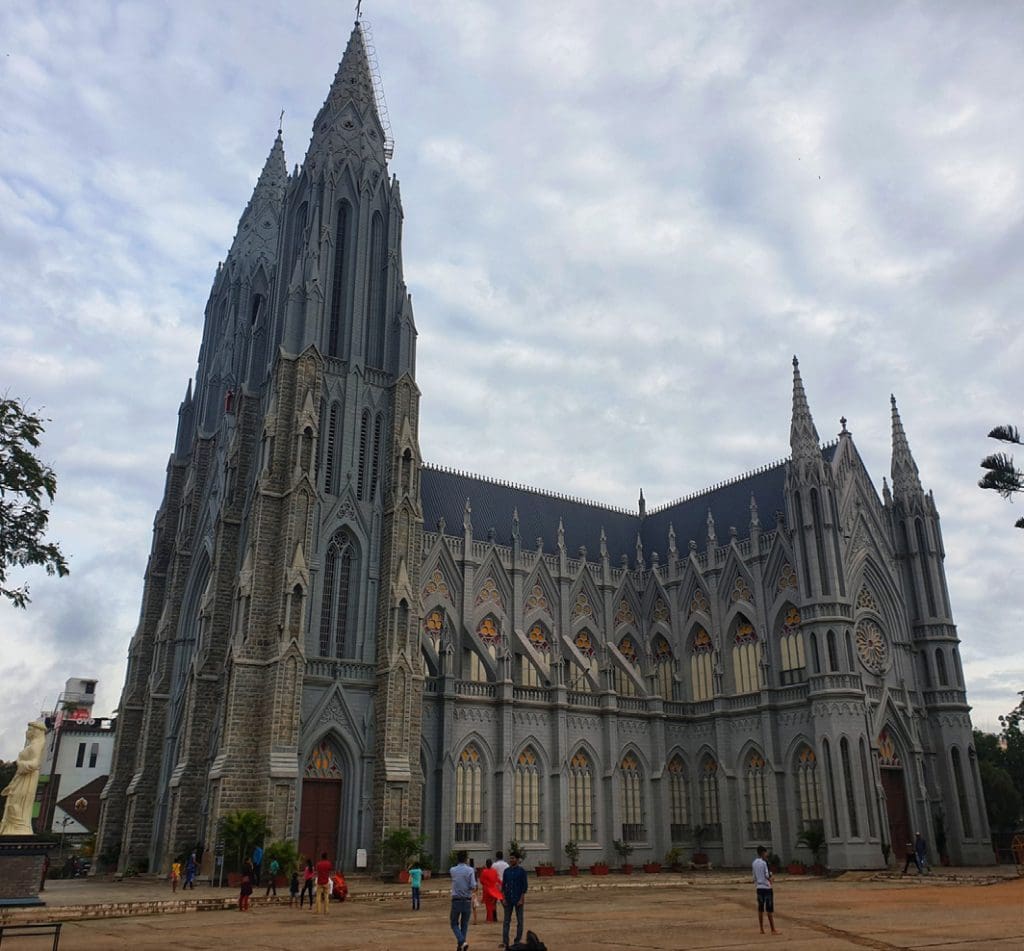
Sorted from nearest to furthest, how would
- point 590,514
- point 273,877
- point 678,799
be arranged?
point 273,877
point 678,799
point 590,514

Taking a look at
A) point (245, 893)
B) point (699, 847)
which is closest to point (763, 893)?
point (245, 893)

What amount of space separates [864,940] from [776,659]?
30.1 metres

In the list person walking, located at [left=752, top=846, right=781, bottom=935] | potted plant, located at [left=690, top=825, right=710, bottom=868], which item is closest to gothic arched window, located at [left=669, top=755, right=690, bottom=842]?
potted plant, located at [left=690, top=825, right=710, bottom=868]

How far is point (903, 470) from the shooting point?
162 feet

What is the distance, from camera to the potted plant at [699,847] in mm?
45275

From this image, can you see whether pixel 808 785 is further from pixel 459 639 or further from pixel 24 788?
pixel 24 788

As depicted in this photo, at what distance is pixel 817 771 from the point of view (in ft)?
136

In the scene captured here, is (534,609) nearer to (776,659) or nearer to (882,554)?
(776,659)

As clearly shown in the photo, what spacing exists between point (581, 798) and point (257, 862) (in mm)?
17602

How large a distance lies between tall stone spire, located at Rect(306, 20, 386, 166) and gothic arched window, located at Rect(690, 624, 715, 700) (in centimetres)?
3016

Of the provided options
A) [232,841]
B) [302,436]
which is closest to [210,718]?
[232,841]

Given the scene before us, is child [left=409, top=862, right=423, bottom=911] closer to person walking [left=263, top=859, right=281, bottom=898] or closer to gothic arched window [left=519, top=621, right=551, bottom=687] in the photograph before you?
person walking [left=263, top=859, right=281, bottom=898]

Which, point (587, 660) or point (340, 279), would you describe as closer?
point (340, 279)

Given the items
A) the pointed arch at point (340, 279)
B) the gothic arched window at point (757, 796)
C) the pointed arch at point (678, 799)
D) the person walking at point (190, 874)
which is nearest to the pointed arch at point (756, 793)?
the gothic arched window at point (757, 796)
